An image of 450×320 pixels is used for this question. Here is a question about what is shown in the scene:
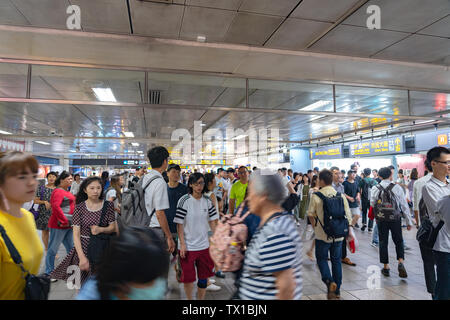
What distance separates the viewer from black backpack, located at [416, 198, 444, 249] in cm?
259

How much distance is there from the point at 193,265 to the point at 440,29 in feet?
15.1

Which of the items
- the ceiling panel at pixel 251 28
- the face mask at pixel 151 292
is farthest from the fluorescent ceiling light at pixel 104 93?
the face mask at pixel 151 292

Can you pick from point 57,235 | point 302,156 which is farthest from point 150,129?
point 302,156

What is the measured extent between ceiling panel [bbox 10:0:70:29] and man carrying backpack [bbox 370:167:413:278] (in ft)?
17.3

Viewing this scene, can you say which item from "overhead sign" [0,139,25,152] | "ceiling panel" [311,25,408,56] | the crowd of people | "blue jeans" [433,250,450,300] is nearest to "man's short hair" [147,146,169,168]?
the crowd of people

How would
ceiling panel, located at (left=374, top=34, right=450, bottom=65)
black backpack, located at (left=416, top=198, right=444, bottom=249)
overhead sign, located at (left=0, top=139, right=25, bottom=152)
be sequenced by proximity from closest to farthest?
Result: 1. black backpack, located at (left=416, top=198, right=444, bottom=249)
2. ceiling panel, located at (left=374, top=34, right=450, bottom=65)
3. overhead sign, located at (left=0, top=139, right=25, bottom=152)

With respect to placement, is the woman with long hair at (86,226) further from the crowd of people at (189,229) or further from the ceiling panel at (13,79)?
the ceiling panel at (13,79)

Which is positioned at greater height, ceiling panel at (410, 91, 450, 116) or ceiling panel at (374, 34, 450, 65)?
ceiling panel at (410, 91, 450, 116)

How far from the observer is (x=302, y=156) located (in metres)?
18.9

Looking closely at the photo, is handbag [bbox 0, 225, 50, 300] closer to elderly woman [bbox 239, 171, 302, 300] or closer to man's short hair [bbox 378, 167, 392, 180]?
elderly woman [bbox 239, 171, 302, 300]

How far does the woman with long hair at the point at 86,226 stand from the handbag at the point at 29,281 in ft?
4.95

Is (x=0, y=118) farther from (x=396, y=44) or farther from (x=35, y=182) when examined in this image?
(x=396, y=44)
